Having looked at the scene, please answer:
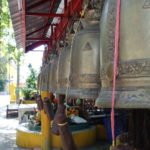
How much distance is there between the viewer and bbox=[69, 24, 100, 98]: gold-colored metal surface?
1.24 m

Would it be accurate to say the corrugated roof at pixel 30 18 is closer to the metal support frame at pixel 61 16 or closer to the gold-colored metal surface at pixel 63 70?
the metal support frame at pixel 61 16

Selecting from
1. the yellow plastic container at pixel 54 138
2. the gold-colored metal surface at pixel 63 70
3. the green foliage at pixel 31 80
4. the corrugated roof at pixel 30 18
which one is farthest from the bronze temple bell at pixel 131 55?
the green foliage at pixel 31 80

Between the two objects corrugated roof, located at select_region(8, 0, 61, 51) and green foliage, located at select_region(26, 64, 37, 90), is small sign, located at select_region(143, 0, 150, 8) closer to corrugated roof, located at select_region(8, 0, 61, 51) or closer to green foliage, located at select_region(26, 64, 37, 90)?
corrugated roof, located at select_region(8, 0, 61, 51)

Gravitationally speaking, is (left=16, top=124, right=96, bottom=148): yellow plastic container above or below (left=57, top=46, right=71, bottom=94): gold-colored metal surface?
below

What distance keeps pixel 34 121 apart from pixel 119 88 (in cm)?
805

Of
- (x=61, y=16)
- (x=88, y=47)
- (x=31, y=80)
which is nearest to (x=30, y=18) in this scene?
(x=61, y=16)

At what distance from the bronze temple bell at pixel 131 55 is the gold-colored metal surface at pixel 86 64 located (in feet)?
0.68

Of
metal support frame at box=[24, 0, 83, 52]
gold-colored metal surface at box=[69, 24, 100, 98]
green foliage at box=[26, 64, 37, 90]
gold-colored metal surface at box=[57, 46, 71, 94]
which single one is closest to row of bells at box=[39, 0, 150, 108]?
gold-colored metal surface at box=[69, 24, 100, 98]

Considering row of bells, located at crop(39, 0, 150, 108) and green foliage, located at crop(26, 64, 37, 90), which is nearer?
row of bells, located at crop(39, 0, 150, 108)

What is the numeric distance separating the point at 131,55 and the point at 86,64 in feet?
1.11

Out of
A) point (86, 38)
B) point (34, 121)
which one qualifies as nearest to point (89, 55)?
point (86, 38)

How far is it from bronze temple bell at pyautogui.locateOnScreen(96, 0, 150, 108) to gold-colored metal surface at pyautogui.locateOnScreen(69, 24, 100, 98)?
21 centimetres

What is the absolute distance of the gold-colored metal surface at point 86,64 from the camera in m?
1.24

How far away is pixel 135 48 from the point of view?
0.94 meters
